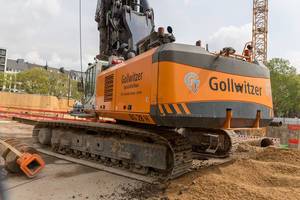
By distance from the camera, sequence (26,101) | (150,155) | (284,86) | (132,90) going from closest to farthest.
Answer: (132,90)
(150,155)
(26,101)
(284,86)

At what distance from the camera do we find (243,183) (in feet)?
16.0

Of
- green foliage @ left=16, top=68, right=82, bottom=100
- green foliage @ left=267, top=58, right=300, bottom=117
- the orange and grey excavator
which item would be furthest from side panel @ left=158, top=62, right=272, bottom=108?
green foliage @ left=16, top=68, right=82, bottom=100

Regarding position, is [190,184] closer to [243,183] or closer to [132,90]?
[243,183]

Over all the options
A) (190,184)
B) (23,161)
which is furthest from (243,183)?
(23,161)

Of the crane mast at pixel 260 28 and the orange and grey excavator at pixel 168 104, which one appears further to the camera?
the crane mast at pixel 260 28

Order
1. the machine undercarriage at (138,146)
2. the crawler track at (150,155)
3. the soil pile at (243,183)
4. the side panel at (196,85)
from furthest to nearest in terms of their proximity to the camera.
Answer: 1. the machine undercarriage at (138,146)
2. the crawler track at (150,155)
3. the side panel at (196,85)
4. the soil pile at (243,183)

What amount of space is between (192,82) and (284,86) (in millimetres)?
58138

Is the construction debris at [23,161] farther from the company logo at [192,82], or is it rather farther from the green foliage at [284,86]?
the green foliage at [284,86]

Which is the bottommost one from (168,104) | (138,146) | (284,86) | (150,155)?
(150,155)

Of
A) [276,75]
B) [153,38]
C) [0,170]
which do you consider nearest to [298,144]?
[153,38]

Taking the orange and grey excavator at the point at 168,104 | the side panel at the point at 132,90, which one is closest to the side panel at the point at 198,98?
the orange and grey excavator at the point at 168,104

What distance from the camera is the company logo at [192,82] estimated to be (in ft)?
15.6

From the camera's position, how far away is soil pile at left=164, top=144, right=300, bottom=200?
438 centimetres

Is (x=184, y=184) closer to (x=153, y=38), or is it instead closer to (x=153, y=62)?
(x=153, y=62)
